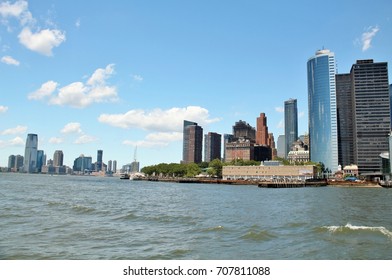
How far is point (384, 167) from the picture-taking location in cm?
13350

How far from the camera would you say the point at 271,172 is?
167625mm

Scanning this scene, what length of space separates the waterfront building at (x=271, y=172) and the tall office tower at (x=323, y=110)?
1183 inches

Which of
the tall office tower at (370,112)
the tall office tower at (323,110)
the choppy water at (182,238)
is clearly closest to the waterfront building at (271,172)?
the tall office tower at (323,110)

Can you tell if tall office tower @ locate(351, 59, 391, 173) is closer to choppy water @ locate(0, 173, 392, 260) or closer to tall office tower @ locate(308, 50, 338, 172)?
tall office tower @ locate(308, 50, 338, 172)

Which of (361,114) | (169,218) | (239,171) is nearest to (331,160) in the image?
(361,114)

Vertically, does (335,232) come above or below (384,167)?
below

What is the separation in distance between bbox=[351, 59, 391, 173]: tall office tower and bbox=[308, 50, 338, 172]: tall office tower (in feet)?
36.0

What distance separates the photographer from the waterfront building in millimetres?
161875

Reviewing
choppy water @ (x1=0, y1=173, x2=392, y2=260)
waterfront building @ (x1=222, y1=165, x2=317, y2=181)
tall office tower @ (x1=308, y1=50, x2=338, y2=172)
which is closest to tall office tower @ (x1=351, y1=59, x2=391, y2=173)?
tall office tower @ (x1=308, y1=50, x2=338, y2=172)

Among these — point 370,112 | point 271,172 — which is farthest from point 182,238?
point 370,112

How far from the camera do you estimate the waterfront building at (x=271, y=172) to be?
162 metres
